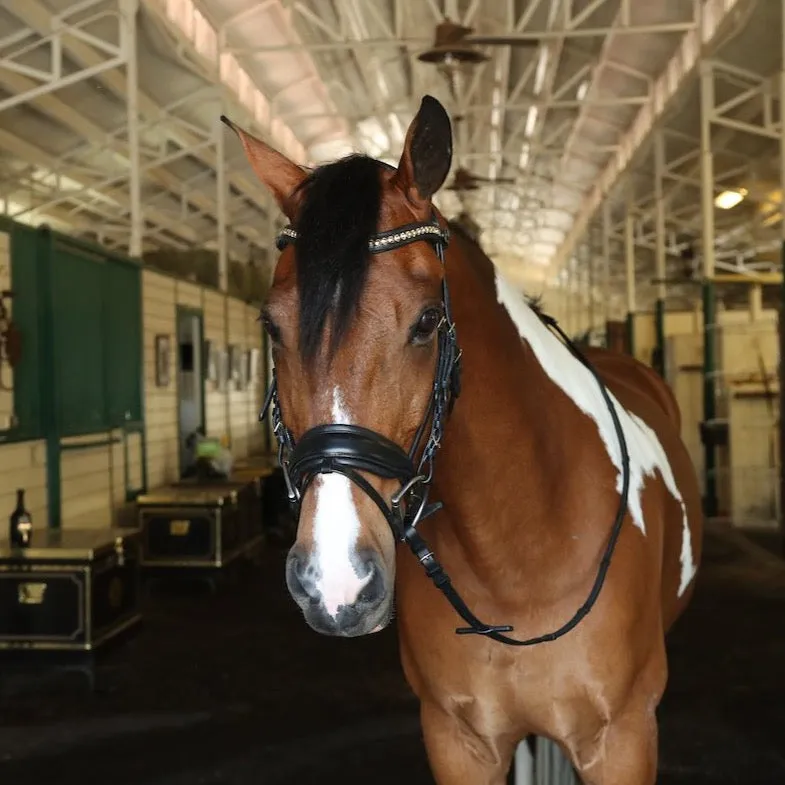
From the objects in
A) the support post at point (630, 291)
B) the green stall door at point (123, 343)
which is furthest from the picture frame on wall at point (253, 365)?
the support post at point (630, 291)

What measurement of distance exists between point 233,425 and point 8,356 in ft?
15.0

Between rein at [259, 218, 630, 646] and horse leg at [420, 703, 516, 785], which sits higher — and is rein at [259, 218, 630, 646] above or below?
above

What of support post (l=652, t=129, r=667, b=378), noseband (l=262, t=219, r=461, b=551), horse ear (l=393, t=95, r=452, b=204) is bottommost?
noseband (l=262, t=219, r=461, b=551)

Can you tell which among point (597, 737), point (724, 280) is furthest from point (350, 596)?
point (724, 280)

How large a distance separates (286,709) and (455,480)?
2625 millimetres

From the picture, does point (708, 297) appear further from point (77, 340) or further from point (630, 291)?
point (77, 340)

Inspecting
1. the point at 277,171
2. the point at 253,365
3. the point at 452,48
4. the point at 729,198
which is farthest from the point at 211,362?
the point at 729,198

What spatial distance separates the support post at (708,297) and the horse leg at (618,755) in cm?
716

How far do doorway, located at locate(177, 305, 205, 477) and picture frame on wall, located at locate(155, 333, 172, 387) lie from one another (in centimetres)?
57

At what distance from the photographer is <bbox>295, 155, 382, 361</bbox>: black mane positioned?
1.11 m

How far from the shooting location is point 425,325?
117 centimetres

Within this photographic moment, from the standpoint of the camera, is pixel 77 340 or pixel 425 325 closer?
pixel 425 325

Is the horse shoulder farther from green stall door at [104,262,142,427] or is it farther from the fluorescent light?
the fluorescent light

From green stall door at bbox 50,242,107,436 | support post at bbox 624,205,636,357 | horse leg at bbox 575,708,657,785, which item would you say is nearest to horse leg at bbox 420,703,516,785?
horse leg at bbox 575,708,657,785
